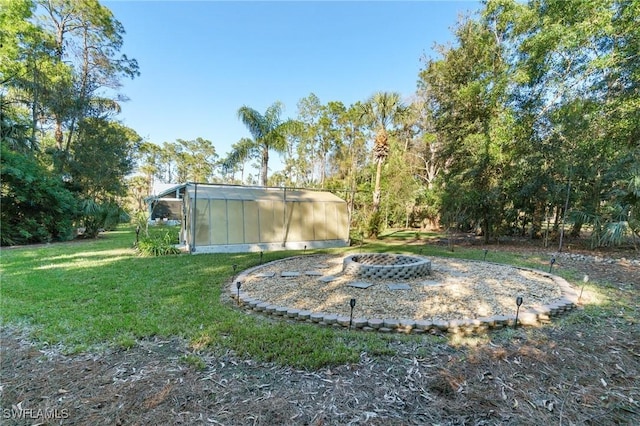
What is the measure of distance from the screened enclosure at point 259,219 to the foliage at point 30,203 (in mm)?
5296

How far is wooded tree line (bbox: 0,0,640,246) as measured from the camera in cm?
826

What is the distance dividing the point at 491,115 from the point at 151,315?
12.3 m

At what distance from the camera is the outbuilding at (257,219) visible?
9.38 m

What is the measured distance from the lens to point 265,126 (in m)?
14.7

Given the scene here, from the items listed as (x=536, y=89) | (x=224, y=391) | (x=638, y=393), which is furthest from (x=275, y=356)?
(x=536, y=89)

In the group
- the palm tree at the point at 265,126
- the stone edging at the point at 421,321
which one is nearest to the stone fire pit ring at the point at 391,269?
the stone edging at the point at 421,321

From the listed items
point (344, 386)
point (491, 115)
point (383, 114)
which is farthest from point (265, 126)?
point (344, 386)

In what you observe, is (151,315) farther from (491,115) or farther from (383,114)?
(383,114)

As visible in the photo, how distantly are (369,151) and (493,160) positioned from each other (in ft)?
45.4

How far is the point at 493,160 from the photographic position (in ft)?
32.6

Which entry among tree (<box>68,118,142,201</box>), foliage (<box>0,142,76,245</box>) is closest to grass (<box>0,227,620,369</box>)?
foliage (<box>0,142,76,245</box>)

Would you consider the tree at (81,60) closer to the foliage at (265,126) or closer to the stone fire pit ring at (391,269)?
the foliage at (265,126)

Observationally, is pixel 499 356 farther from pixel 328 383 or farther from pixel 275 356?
pixel 275 356

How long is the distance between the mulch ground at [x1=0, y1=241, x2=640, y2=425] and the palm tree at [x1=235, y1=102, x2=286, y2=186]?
40.3 feet
